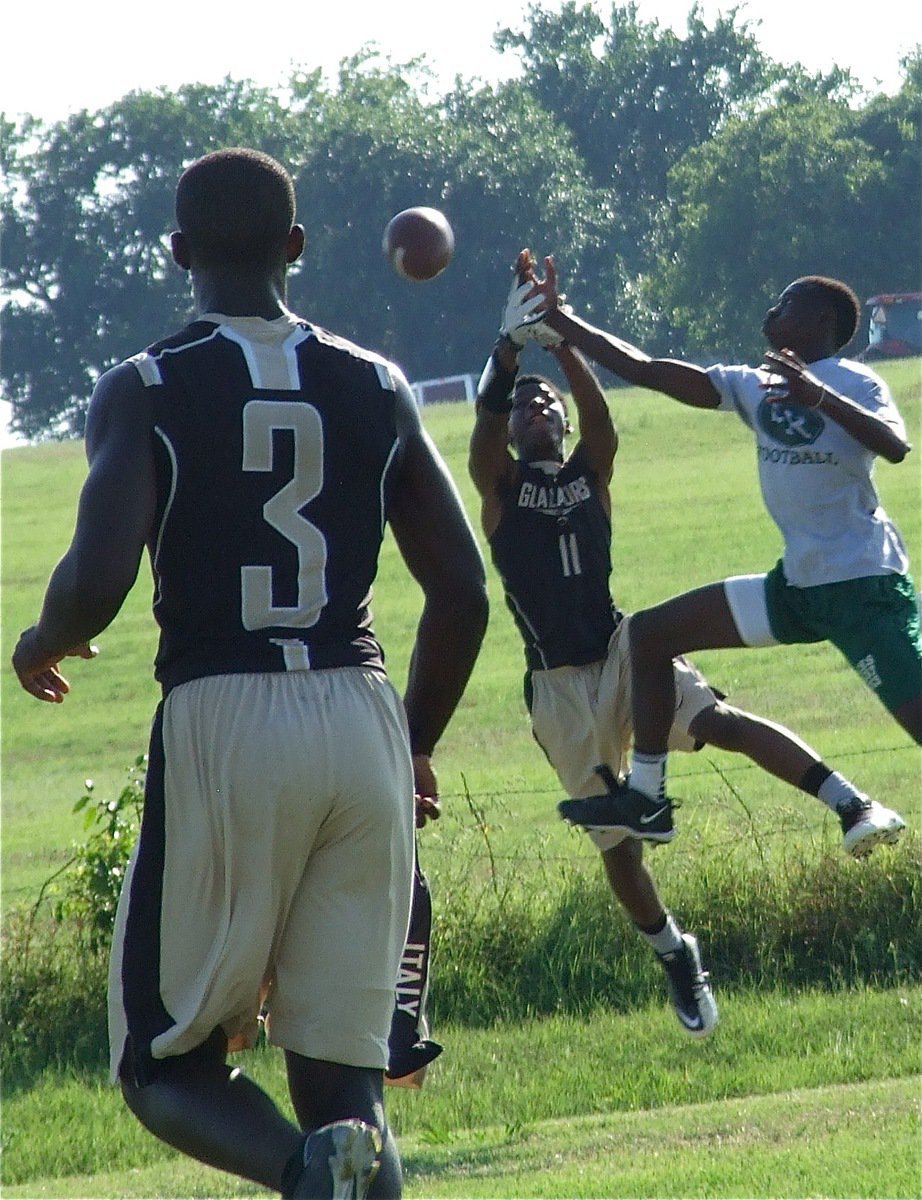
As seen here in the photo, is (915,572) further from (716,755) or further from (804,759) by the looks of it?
(804,759)

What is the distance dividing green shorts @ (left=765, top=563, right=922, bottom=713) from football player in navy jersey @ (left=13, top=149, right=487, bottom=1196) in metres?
3.54

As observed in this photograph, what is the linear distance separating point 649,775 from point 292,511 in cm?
397

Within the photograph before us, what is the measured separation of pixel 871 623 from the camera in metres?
7.04

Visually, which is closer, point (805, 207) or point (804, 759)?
point (804, 759)

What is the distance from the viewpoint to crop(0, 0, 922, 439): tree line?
204 ft

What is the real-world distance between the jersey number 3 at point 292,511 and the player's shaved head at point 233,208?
385 millimetres

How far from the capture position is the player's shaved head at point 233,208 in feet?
12.8

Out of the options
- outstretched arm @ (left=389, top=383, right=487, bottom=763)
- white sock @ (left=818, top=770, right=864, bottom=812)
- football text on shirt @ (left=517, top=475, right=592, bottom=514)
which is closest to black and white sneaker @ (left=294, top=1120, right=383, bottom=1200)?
outstretched arm @ (left=389, top=383, right=487, bottom=763)

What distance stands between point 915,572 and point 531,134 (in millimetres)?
55878

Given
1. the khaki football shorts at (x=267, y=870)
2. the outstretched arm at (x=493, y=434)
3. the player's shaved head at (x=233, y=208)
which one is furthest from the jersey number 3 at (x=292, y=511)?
the outstretched arm at (x=493, y=434)

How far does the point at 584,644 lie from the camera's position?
26.2ft

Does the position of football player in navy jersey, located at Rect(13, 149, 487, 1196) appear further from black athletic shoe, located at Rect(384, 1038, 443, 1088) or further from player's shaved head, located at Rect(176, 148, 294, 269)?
black athletic shoe, located at Rect(384, 1038, 443, 1088)

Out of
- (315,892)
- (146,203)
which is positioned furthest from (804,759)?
(146,203)

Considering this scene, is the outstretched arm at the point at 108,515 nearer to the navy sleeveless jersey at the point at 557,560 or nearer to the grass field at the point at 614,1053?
the grass field at the point at 614,1053
